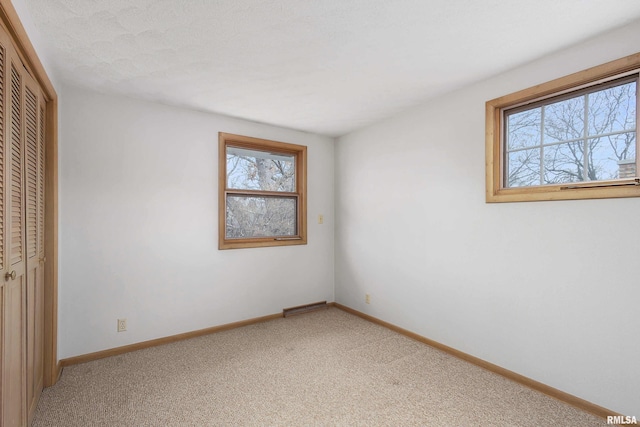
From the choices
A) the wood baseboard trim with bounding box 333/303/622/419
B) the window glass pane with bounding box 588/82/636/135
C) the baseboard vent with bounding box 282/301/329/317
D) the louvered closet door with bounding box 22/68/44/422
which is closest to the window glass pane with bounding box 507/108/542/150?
the window glass pane with bounding box 588/82/636/135

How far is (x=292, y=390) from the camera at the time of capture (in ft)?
7.18

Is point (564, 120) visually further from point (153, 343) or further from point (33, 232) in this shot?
point (153, 343)

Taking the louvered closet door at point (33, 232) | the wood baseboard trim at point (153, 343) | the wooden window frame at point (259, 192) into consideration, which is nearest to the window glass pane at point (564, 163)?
the wooden window frame at point (259, 192)

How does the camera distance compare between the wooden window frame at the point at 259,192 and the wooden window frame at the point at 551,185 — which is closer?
the wooden window frame at the point at 551,185

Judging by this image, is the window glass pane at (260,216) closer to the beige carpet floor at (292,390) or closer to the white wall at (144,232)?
the white wall at (144,232)

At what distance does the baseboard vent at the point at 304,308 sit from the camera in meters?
3.77

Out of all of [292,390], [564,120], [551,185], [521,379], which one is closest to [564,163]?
[551,185]

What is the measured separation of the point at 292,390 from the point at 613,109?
9.44 feet

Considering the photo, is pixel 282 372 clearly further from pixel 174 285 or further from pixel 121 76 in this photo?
pixel 121 76

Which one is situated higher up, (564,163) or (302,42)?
(302,42)

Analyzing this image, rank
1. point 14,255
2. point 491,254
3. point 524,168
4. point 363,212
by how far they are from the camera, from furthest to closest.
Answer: point 363,212, point 491,254, point 524,168, point 14,255

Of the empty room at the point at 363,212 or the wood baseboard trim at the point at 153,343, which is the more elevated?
the empty room at the point at 363,212

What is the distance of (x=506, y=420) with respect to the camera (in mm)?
1851

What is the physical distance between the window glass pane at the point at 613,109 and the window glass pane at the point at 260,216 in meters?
2.99
